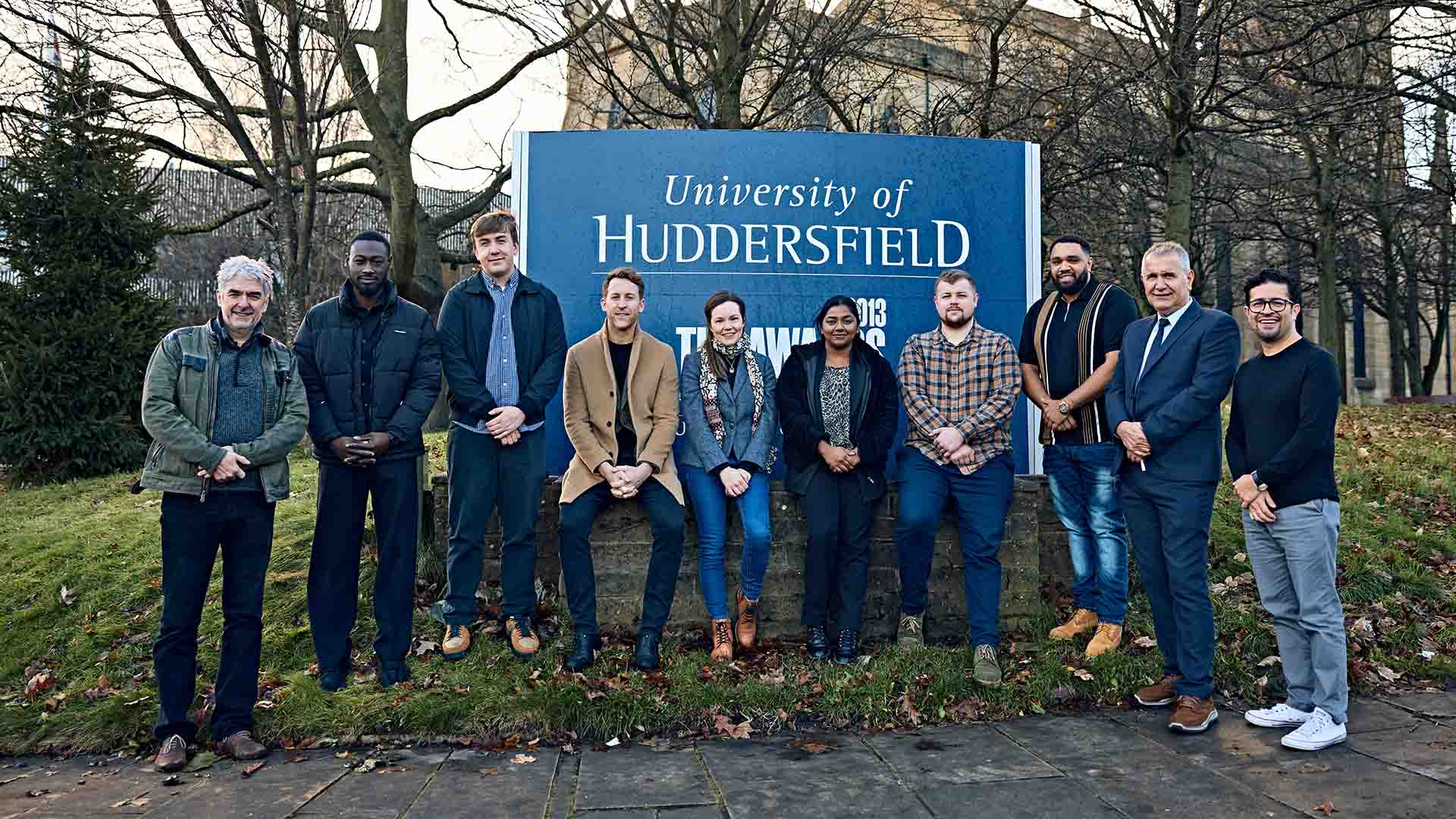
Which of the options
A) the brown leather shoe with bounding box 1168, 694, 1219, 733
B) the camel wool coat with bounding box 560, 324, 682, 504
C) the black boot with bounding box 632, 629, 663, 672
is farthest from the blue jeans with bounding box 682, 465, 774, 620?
the brown leather shoe with bounding box 1168, 694, 1219, 733

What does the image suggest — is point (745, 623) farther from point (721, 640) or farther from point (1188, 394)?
point (1188, 394)

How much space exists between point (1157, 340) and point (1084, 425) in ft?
2.47

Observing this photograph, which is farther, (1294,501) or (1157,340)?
(1157,340)

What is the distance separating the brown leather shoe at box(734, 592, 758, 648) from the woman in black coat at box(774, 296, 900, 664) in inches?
11.6

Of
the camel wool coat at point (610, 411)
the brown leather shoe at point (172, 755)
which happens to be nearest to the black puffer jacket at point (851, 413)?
the camel wool coat at point (610, 411)

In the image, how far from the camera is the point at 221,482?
4.35 meters

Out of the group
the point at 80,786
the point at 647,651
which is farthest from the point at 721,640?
the point at 80,786

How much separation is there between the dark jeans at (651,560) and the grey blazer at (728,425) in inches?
12.2

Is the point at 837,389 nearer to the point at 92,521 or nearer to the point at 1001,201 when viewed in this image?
the point at 1001,201

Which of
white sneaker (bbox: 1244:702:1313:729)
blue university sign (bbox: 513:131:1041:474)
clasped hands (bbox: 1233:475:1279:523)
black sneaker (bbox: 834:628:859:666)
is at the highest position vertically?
blue university sign (bbox: 513:131:1041:474)

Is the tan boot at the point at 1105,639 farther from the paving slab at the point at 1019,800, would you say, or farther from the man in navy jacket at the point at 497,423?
the man in navy jacket at the point at 497,423

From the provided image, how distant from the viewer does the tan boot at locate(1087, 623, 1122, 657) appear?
5316 mm

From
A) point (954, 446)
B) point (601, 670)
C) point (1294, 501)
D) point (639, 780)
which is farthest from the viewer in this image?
point (954, 446)

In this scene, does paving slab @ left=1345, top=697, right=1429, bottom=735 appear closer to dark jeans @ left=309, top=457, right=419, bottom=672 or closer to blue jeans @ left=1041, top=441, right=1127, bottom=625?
blue jeans @ left=1041, top=441, right=1127, bottom=625
